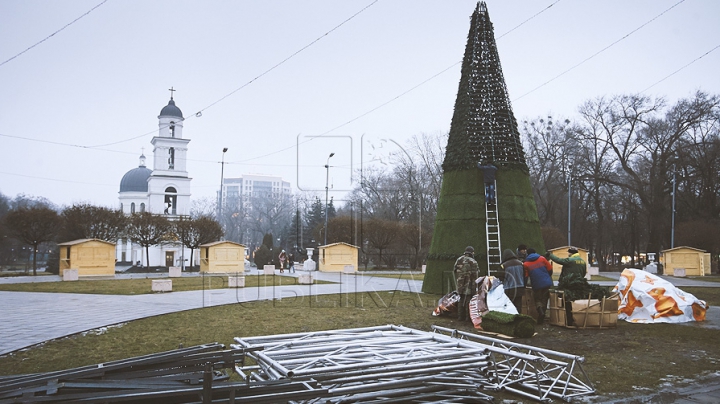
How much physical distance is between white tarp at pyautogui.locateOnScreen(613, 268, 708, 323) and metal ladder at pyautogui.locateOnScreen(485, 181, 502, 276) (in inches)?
156

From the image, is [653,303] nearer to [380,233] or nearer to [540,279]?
[540,279]

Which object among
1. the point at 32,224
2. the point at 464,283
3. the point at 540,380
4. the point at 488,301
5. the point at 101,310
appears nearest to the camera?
the point at 540,380

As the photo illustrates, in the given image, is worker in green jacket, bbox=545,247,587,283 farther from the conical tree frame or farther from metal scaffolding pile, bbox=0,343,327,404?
metal scaffolding pile, bbox=0,343,327,404

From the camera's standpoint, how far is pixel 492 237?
59.8 ft

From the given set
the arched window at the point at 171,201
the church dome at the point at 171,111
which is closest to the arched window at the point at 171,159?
the arched window at the point at 171,201

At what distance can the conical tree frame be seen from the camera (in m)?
18.6

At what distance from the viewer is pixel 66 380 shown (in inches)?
201

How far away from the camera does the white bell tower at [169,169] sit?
58.9 meters

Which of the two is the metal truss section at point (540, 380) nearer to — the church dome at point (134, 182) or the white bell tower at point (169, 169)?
the white bell tower at point (169, 169)

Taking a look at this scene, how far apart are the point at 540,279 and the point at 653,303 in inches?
162

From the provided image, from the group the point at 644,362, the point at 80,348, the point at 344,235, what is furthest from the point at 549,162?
the point at 80,348

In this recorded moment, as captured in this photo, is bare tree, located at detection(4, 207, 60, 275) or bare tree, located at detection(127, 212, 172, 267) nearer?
bare tree, located at detection(4, 207, 60, 275)

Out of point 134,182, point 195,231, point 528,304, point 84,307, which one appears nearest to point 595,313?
point 528,304

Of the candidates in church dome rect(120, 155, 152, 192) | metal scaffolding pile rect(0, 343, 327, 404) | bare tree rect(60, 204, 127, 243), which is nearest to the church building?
church dome rect(120, 155, 152, 192)
